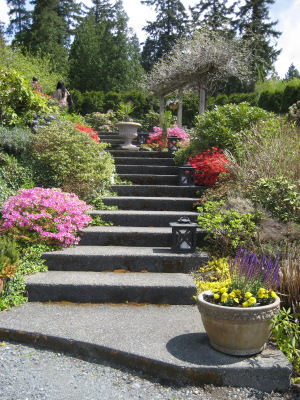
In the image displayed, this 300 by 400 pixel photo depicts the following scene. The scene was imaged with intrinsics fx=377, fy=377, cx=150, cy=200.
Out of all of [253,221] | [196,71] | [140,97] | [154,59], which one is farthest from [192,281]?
[154,59]

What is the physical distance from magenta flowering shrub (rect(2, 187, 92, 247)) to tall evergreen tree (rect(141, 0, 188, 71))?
29187 mm

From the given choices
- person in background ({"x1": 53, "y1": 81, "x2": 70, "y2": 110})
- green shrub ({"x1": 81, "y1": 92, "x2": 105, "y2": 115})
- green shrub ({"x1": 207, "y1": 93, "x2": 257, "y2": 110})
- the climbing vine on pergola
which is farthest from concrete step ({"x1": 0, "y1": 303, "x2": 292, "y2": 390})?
green shrub ({"x1": 81, "y1": 92, "x2": 105, "y2": 115})

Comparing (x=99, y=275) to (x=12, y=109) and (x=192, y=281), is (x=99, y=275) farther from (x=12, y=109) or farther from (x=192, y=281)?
(x=12, y=109)

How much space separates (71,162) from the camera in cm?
604

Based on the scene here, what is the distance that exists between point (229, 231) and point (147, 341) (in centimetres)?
174

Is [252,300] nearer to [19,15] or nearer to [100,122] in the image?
[100,122]

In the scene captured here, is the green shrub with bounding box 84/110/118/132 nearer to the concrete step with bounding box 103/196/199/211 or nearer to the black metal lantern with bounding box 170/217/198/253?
the concrete step with bounding box 103/196/199/211

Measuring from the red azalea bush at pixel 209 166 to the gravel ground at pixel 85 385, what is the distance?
3.80 metres

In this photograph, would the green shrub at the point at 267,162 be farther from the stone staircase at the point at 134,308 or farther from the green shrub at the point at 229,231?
the stone staircase at the point at 134,308

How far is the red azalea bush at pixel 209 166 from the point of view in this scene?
597 cm

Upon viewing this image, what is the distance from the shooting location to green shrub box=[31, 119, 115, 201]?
582 centimetres

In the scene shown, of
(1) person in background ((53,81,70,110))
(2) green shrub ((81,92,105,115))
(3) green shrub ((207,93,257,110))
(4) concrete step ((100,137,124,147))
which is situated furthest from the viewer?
(2) green shrub ((81,92,105,115))

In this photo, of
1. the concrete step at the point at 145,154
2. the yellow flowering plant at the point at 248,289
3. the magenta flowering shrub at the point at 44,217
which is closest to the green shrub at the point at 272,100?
the concrete step at the point at 145,154

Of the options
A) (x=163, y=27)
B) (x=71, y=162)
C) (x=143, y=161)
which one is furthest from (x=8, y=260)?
(x=163, y=27)
